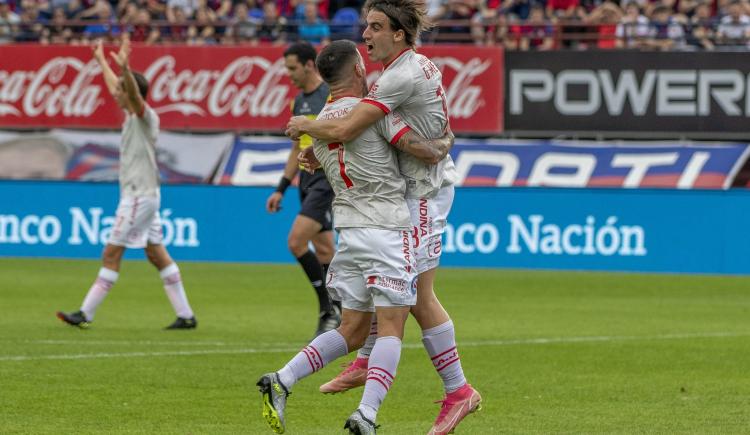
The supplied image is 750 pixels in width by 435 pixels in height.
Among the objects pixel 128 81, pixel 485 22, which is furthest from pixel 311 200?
pixel 485 22

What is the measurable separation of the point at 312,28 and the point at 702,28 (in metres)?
6.39

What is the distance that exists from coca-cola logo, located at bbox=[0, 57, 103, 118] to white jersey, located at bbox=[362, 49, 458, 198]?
1875 cm

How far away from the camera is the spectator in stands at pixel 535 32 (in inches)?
958

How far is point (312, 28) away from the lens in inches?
1015

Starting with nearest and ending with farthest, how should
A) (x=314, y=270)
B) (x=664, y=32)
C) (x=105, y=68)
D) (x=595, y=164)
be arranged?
(x=314, y=270) < (x=105, y=68) < (x=595, y=164) < (x=664, y=32)

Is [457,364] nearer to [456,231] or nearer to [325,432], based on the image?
[325,432]

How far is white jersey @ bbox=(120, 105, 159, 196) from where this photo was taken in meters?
13.9

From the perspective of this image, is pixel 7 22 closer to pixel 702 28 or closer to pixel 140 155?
pixel 702 28

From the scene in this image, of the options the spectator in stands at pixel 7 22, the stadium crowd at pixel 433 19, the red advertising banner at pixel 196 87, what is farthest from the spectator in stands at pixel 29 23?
the red advertising banner at pixel 196 87

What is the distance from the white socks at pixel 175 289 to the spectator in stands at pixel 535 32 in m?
11.6

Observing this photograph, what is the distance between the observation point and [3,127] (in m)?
26.3

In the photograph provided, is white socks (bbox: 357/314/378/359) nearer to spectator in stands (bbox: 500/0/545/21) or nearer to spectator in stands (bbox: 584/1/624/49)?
spectator in stands (bbox: 584/1/624/49)

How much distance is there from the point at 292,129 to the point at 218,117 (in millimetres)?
18128

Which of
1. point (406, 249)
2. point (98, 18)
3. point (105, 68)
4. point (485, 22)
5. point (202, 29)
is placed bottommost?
point (98, 18)
